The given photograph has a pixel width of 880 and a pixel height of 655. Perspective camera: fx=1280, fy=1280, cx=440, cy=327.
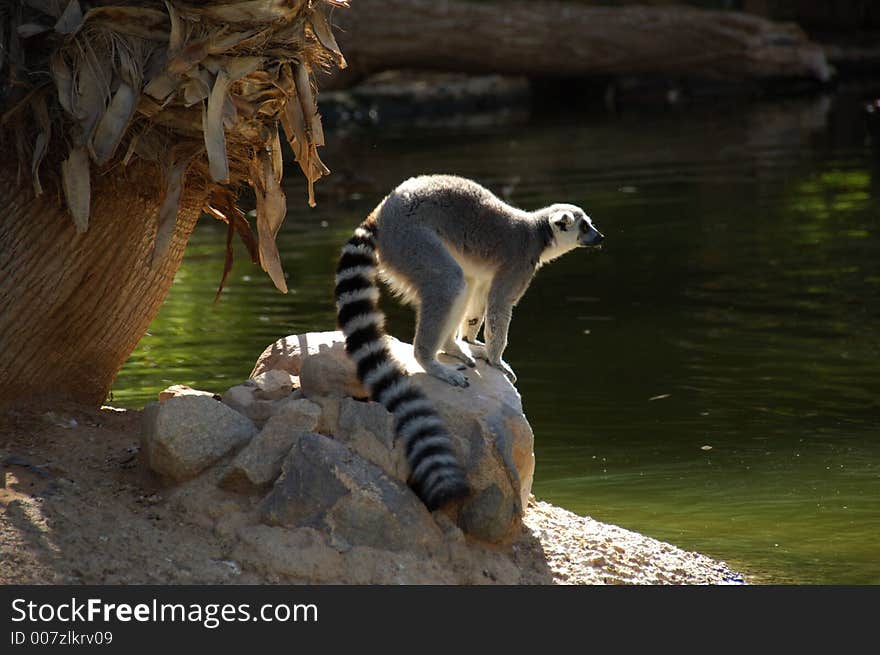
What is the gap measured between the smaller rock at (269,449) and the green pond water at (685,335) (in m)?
1.92

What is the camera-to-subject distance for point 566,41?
24.2 meters

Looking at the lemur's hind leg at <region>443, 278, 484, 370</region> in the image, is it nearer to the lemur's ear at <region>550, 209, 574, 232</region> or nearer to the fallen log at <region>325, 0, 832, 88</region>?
the lemur's ear at <region>550, 209, 574, 232</region>

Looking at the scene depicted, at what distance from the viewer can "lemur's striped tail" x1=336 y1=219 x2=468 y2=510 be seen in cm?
514

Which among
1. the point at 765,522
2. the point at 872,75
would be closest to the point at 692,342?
the point at 765,522

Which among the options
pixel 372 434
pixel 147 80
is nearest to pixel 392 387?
pixel 372 434

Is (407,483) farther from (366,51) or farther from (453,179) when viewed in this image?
(366,51)

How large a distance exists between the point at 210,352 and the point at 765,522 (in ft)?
15.4

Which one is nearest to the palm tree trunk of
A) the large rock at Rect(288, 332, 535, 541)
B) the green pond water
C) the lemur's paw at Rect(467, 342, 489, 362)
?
the large rock at Rect(288, 332, 535, 541)

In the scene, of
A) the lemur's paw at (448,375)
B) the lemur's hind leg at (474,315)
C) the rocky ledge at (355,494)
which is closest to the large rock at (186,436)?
the rocky ledge at (355,494)

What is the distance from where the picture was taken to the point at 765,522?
6.35 m

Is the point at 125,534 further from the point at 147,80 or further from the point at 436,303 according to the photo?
the point at 147,80

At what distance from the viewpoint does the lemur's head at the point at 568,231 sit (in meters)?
6.47

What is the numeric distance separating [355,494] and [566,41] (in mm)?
20338
